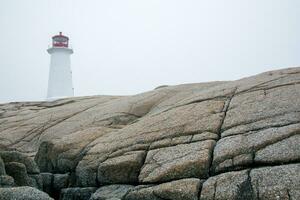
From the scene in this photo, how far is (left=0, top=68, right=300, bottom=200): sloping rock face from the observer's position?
45.8ft

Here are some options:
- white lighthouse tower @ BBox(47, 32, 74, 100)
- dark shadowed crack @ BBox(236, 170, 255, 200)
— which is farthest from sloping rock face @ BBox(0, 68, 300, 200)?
white lighthouse tower @ BBox(47, 32, 74, 100)

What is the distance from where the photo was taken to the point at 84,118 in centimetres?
2791

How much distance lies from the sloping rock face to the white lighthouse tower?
53.0 m

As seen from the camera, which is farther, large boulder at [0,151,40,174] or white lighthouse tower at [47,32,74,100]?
white lighthouse tower at [47,32,74,100]

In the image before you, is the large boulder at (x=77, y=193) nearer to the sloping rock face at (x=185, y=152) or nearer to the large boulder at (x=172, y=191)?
the sloping rock face at (x=185, y=152)

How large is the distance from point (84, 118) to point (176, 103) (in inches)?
283

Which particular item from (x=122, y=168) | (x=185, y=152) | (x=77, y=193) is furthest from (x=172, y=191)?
(x=77, y=193)

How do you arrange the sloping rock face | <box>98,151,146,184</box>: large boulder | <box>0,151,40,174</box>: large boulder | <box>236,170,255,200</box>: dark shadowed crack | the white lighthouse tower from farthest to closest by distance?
the white lighthouse tower
<box>0,151,40,174</box>: large boulder
<box>98,151,146,184</box>: large boulder
the sloping rock face
<box>236,170,255,200</box>: dark shadowed crack

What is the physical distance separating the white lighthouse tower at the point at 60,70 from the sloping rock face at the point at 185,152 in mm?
53013

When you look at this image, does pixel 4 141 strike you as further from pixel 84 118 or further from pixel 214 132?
pixel 214 132

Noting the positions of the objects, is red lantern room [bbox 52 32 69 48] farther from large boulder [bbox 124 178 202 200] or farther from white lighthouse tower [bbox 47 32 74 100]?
large boulder [bbox 124 178 202 200]

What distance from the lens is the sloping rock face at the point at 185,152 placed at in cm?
1395

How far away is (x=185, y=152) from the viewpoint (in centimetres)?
1661

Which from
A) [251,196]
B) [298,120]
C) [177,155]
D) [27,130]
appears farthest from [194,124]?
[27,130]
